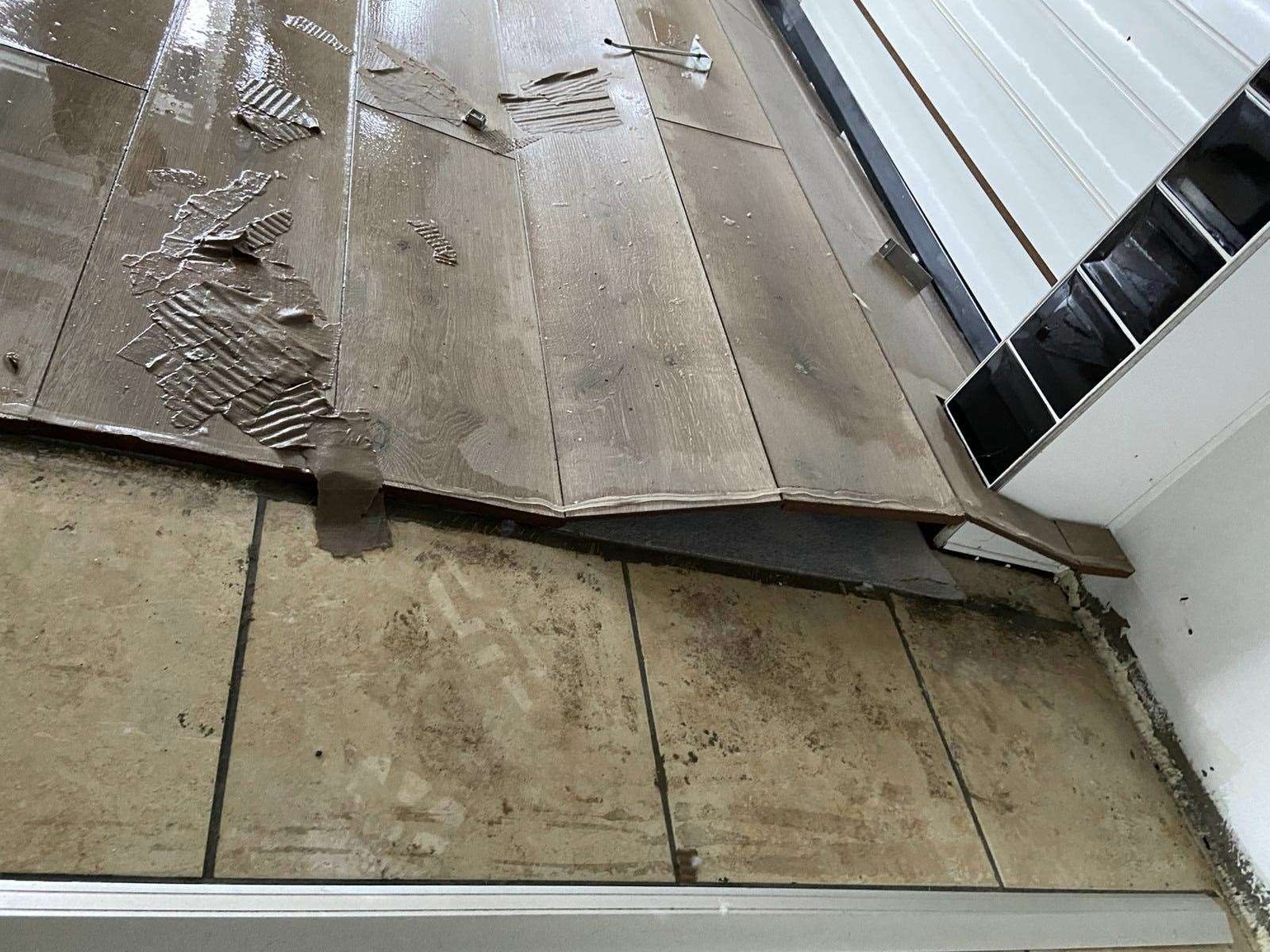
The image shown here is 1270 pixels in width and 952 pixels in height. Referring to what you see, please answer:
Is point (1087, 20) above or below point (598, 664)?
above

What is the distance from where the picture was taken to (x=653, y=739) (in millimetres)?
1159

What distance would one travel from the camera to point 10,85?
1.44 meters

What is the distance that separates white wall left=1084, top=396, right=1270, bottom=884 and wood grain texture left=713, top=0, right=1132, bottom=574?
11 cm

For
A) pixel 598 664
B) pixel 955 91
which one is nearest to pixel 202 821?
pixel 598 664

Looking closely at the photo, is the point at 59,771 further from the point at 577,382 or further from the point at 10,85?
the point at 10,85

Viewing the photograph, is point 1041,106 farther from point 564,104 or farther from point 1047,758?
point 1047,758

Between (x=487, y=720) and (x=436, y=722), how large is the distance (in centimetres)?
7

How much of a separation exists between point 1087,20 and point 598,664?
187 centimetres

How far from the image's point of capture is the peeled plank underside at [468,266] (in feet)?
4.12

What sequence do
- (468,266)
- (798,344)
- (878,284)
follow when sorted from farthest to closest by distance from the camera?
(878,284)
(798,344)
(468,266)

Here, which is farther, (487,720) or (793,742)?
(793,742)

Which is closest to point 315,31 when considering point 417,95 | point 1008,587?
point 417,95

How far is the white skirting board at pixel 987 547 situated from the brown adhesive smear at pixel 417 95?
4.52 feet

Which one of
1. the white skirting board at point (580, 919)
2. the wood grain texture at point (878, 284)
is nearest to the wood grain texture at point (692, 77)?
the wood grain texture at point (878, 284)
